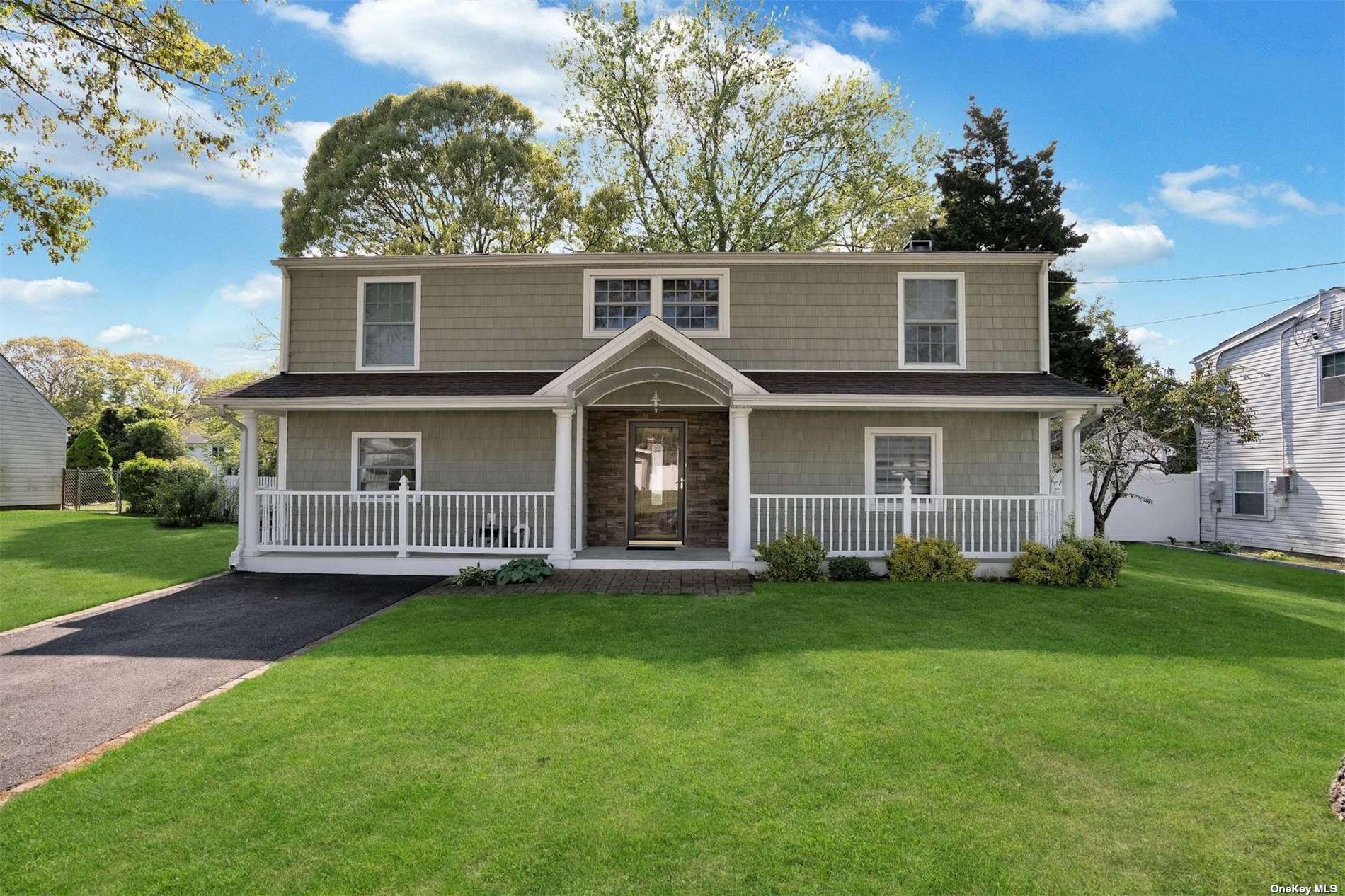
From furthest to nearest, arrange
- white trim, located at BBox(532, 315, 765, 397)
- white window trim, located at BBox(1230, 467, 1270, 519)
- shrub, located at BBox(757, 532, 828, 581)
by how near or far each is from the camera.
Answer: white window trim, located at BBox(1230, 467, 1270, 519) < white trim, located at BBox(532, 315, 765, 397) < shrub, located at BBox(757, 532, 828, 581)

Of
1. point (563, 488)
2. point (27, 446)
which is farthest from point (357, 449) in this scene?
point (27, 446)

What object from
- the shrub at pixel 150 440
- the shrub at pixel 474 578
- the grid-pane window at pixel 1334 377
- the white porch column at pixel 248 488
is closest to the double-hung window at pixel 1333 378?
the grid-pane window at pixel 1334 377

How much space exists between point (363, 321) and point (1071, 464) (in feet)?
40.3

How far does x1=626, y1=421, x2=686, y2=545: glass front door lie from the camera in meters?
12.7

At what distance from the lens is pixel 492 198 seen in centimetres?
2384

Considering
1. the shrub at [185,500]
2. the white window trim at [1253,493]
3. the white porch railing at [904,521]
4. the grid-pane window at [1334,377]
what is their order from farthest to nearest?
the shrub at [185,500] < the white window trim at [1253,493] < the grid-pane window at [1334,377] < the white porch railing at [904,521]

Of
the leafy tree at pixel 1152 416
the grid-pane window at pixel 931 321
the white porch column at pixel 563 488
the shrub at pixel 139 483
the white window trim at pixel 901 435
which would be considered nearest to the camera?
the white porch column at pixel 563 488

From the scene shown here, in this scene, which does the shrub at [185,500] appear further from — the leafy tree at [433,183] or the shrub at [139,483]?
the leafy tree at [433,183]

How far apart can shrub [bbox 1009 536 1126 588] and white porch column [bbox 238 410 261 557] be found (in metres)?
12.2

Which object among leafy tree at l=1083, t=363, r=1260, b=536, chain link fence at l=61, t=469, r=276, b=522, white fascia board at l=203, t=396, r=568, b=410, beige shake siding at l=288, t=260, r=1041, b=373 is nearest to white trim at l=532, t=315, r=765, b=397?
white fascia board at l=203, t=396, r=568, b=410

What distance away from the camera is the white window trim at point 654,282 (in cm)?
1211

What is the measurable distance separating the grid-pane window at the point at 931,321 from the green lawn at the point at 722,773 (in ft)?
20.8

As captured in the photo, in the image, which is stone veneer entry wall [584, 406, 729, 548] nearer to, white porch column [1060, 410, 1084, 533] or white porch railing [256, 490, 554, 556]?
white porch railing [256, 490, 554, 556]

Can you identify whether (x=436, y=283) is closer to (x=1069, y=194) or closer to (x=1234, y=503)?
(x=1234, y=503)
